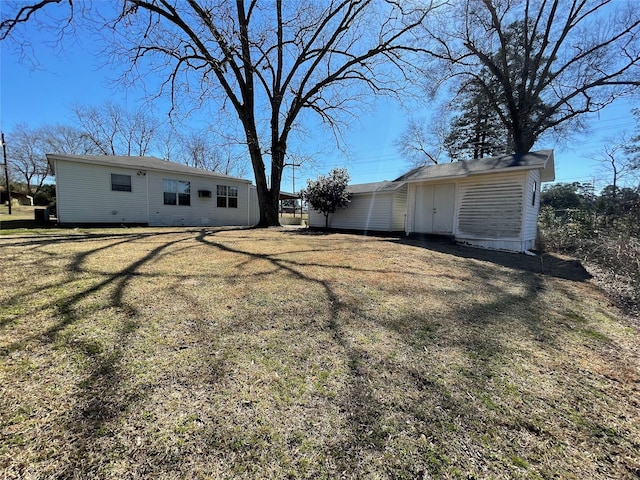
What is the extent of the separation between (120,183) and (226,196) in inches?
189

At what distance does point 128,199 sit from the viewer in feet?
38.8

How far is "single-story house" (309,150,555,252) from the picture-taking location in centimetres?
817

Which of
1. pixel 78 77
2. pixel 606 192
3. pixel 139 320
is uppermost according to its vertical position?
pixel 78 77

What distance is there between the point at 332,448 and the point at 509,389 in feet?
4.35

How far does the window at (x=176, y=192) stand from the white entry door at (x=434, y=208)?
10825mm

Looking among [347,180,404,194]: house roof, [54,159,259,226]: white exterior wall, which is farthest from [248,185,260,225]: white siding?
[347,180,404,194]: house roof

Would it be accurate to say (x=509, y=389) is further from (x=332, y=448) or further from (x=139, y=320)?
(x=139, y=320)

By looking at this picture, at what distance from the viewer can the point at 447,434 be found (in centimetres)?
146

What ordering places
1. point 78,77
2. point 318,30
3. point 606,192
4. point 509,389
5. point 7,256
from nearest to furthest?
point 509,389, point 7,256, point 78,77, point 318,30, point 606,192

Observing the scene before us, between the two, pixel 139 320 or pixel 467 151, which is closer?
pixel 139 320

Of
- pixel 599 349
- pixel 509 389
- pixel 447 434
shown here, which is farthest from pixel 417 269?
pixel 447 434

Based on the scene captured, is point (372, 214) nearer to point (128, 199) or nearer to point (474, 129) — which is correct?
point (128, 199)

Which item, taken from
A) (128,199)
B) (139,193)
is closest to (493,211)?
(139,193)

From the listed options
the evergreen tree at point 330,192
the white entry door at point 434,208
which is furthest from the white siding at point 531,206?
the evergreen tree at point 330,192
